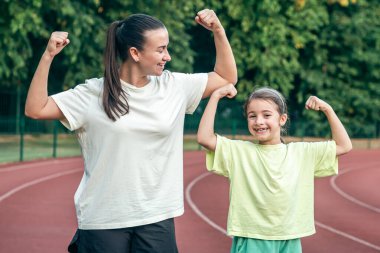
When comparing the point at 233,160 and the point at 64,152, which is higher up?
the point at 233,160

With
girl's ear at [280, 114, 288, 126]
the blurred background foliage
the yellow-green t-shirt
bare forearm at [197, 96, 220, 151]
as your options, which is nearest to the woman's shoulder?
bare forearm at [197, 96, 220, 151]

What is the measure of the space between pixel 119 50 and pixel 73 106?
37cm

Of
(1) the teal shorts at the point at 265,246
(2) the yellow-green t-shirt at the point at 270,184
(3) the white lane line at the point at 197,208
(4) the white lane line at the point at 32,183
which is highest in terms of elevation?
(2) the yellow-green t-shirt at the point at 270,184

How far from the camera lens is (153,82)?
4492 millimetres

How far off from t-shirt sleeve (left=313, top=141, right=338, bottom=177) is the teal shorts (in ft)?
1.34

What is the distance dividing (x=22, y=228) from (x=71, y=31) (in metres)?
15.1

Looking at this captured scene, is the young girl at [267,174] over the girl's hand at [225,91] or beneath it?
beneath

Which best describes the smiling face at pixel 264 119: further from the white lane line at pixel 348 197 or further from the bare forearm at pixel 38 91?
the white lane line at pixel 348 197

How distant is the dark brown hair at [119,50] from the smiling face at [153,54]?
0.07ft

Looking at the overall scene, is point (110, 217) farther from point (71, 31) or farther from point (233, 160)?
point (71, 31)

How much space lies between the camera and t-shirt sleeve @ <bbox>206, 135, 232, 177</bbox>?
5.01 metres

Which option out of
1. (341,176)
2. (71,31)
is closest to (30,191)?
(341,176)

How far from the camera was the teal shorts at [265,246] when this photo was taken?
4.88 m

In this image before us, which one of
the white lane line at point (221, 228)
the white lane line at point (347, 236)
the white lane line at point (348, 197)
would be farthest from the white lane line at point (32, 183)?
the white lane line at point (348, 197)
